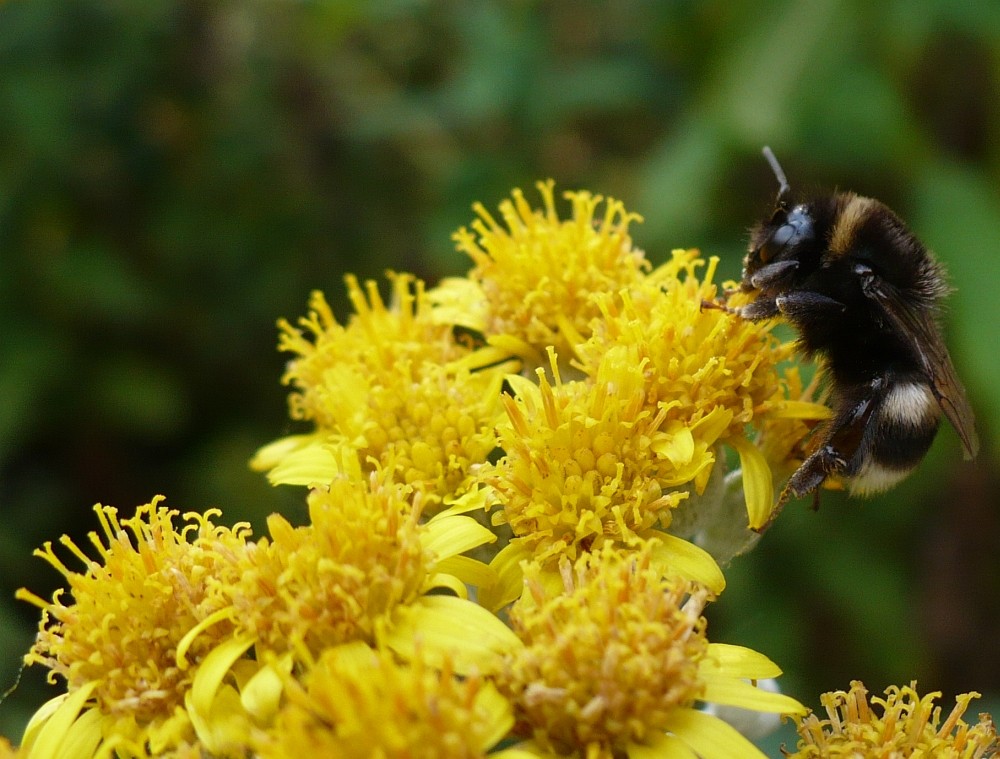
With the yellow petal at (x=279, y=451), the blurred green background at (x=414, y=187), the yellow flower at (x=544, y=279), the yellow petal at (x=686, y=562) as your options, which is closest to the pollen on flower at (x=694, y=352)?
the yellow flower at (x=544, y=279)

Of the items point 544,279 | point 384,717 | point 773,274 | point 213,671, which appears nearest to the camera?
point 384,717

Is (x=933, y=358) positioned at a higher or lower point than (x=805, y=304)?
lower

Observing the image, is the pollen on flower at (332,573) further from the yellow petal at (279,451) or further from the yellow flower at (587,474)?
the yellow petal at (279,451)

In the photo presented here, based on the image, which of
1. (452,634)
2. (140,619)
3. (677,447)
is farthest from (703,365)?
(140,619)

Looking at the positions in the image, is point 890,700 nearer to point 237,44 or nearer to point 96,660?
point 96,660

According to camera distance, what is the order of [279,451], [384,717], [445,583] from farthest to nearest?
[279,451] → [445,583] → [384,717]

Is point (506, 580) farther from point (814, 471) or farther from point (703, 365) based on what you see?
point (814, 471)
